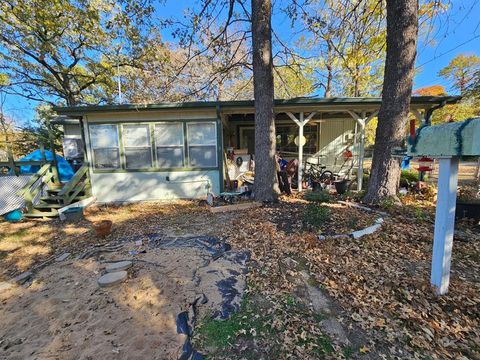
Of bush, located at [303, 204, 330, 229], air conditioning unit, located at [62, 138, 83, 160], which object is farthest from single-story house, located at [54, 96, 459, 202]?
bush, located at [303, 204, 330, 229]

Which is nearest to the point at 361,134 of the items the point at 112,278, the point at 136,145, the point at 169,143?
the point at 169,143

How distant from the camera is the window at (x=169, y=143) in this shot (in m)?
7.25

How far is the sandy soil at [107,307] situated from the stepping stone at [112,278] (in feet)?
0.22

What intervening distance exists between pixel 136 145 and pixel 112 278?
525 cm

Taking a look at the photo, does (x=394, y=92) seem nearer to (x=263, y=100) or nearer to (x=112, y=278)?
(x=263, y=100)

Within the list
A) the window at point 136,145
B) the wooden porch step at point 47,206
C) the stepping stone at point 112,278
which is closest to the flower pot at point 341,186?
the window at point 136,145

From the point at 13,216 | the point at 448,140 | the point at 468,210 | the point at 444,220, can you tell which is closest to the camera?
the point at 448,140

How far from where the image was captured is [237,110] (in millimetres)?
7266

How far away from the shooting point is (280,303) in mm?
2422

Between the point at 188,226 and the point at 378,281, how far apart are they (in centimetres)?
360

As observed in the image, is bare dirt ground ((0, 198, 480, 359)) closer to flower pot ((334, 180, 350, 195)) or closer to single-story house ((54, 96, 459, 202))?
flower pot ((334, 180, 350, 195))

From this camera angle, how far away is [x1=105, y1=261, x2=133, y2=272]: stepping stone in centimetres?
320

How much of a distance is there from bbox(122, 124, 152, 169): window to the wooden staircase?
53.5 inches

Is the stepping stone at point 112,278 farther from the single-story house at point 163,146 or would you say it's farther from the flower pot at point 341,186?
the flower pot at point 341,186
